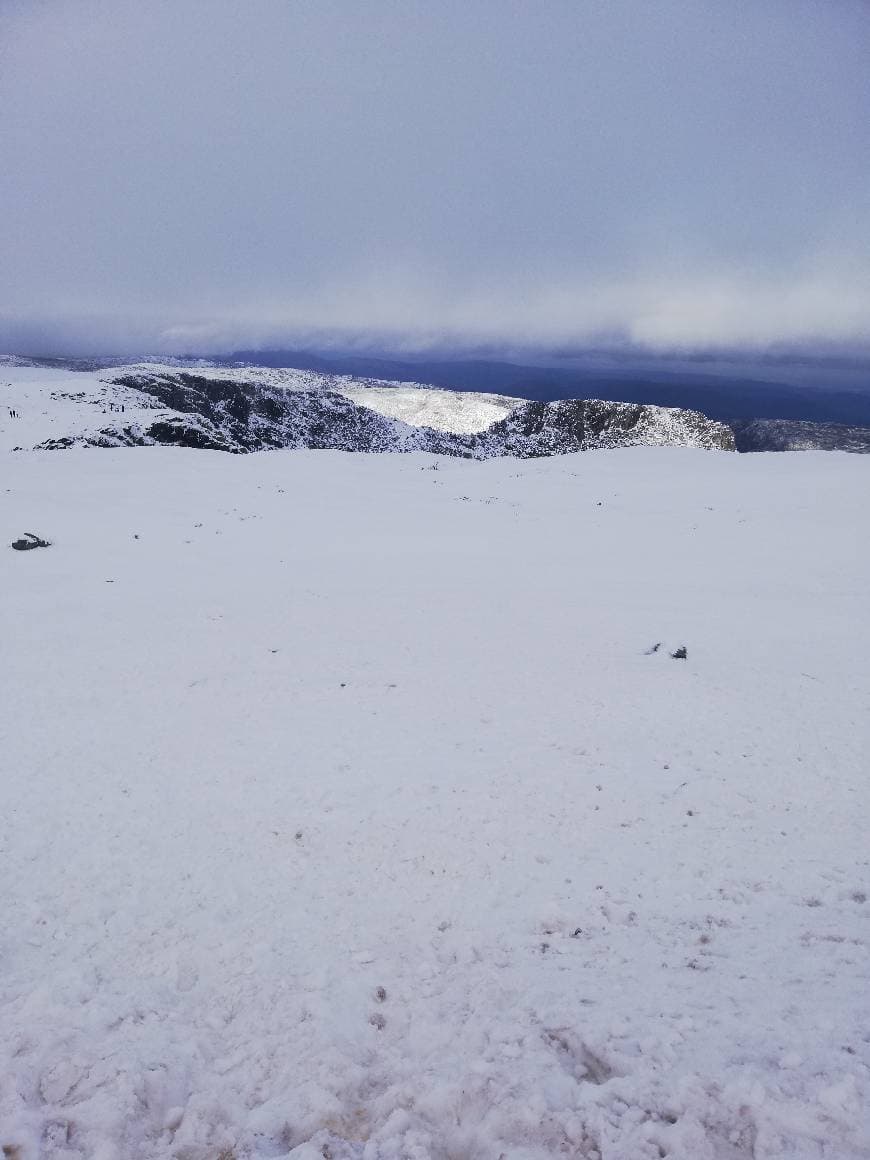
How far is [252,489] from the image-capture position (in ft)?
85.9

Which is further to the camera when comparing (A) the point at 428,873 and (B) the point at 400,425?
(B) the point at 400,425

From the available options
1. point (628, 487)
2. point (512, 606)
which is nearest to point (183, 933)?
point (512, 606)

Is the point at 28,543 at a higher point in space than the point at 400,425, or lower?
lower

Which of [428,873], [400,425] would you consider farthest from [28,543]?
[400,425]

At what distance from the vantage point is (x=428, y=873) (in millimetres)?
5617

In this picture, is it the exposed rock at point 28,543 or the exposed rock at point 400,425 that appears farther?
the exposed rock at point 400,425

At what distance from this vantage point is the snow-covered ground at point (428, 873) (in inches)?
136

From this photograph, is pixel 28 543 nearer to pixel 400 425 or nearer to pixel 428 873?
pixel 428 873

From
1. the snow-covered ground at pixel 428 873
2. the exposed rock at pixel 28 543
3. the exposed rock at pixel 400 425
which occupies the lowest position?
the snow-covered ground at pixel 428 873

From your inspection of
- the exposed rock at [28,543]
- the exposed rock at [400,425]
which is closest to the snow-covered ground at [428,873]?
the exposed rock at [28,543]

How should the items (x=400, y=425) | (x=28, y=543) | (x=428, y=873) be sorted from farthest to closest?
(x=400, y=425) → (x=28, y=543) → (x=428, y=873)

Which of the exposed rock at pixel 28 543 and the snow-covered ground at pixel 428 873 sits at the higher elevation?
the exposed rock at pixel 28 543

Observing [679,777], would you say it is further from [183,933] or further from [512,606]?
[512,606]

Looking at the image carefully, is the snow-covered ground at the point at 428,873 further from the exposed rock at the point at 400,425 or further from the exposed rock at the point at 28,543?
the exposed rock at the point at 400,425
